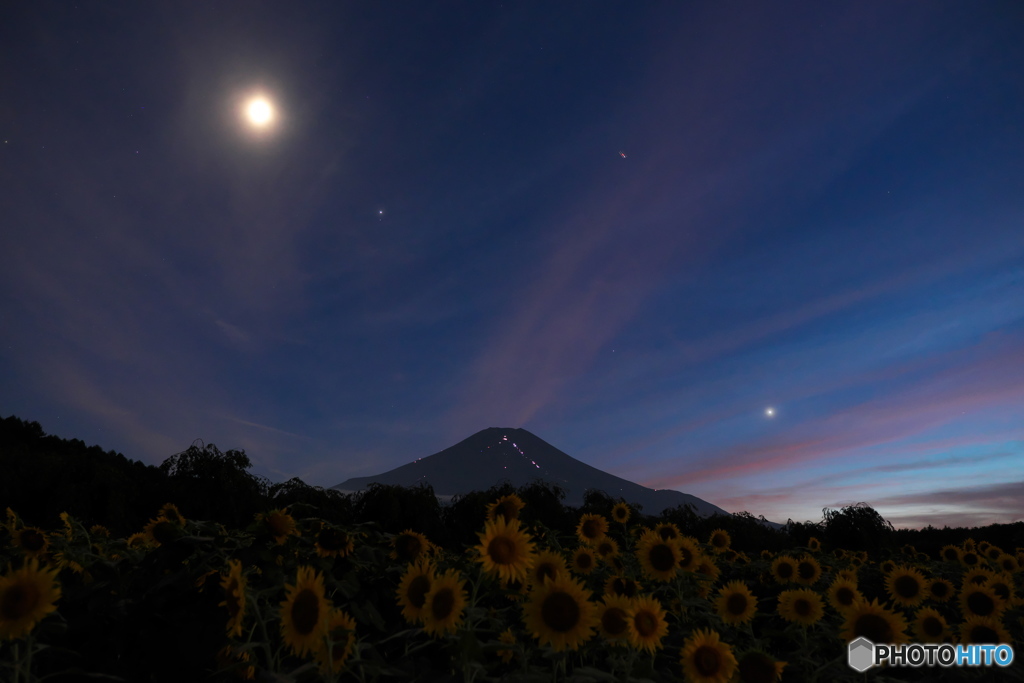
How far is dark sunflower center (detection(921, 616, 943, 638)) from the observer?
4.93m

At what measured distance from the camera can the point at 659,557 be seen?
4.82m

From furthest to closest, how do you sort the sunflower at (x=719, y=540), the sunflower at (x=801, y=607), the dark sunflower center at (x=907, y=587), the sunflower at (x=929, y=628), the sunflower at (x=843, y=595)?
the sunflower at (x=719, y=540)
the dark sunflower center at (x=907, y=587)
the sunflower at (x=929, y=628)
the sunflower at (x=843, y=595)
the sunflower at (x=801, y=607)

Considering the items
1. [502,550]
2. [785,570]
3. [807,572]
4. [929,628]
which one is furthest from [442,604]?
[807,572]

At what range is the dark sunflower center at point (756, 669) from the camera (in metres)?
3.11

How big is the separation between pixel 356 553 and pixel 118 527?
22939mm

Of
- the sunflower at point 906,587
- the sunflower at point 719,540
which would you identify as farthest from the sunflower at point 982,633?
the sunflower at point 719,540

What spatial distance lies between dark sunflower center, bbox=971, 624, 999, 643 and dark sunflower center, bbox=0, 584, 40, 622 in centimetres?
689

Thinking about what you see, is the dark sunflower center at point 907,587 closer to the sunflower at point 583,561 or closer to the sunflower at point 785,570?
the sunflower at point 785,570

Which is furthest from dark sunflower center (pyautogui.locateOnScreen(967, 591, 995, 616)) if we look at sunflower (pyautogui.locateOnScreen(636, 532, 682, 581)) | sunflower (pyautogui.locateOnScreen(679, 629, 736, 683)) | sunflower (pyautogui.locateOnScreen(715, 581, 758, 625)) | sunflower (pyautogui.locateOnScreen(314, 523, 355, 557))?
sunflower (pyautogui.locateOnScreen(314, 523, 355, 557))

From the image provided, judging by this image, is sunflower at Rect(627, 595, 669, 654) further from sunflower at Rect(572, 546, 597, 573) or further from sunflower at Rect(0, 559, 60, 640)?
sunflower at Rect(0, 559, 60, 640)

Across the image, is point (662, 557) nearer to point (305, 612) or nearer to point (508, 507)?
point (508, 507)

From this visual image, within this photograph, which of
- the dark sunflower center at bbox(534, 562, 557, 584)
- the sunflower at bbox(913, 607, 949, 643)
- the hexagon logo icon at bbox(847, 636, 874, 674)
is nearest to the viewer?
the dark sunflower center at bbox(534, 562, 557, 584)

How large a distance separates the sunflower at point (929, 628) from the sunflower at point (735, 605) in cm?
165

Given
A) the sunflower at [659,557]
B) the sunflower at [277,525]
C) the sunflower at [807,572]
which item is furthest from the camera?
the sunflower at [807,572]
